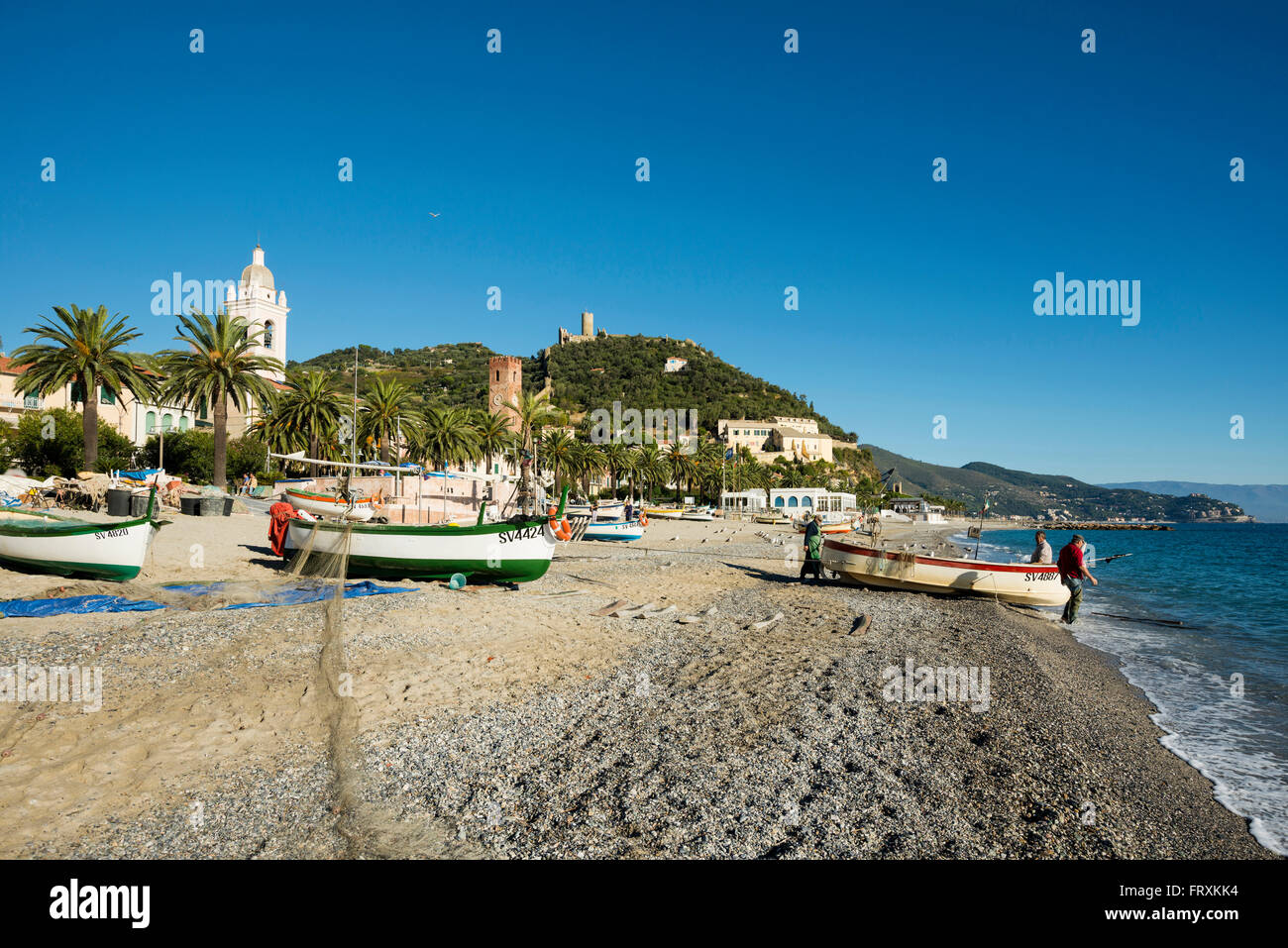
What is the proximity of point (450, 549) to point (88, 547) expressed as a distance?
7523 mm

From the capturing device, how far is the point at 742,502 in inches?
3543

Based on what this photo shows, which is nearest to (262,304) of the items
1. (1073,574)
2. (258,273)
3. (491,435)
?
(258,273)

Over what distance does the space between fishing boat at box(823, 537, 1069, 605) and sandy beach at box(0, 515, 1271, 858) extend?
5.18m

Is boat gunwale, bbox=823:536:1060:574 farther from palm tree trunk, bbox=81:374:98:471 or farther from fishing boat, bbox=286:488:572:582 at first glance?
palm tree trunk, bbox=81:374:98:471

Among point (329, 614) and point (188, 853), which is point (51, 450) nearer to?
point (329, 614)

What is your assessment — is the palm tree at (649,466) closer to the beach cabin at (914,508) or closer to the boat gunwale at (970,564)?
the boat gunwale at (970,564)

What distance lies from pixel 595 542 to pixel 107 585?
927 inches

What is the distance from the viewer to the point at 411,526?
16438mm

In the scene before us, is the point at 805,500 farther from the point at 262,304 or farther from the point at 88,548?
the point at 88,548

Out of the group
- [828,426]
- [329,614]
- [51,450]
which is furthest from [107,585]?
[828,426]

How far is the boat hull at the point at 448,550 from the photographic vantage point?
16281 mm

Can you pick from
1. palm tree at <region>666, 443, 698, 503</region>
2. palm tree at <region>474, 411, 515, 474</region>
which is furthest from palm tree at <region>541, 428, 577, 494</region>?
palm tree at <region>666, 443, 698, 503</region>

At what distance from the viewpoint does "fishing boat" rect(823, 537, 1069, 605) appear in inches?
693
